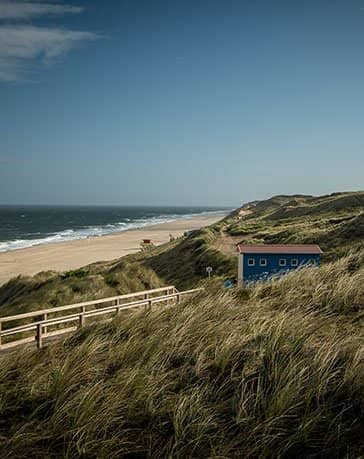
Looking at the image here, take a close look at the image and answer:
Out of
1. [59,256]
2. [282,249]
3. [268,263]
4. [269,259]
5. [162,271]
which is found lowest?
[59,256]

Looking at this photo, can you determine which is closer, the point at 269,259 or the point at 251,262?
the point at 251,262

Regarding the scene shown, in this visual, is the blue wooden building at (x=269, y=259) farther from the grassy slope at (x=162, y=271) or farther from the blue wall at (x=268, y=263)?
the grassy slope at (x=162, y=271)

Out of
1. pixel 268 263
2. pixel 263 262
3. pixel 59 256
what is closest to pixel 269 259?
pixel 268 263

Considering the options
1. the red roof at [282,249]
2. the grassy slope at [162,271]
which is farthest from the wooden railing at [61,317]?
the red roof at [282,249]

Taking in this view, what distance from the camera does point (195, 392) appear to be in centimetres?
417

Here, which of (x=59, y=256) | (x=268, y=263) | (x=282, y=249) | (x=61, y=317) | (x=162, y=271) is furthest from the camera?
(x=59, y=256)

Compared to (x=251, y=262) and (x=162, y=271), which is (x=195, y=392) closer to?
(x=251, y=262)

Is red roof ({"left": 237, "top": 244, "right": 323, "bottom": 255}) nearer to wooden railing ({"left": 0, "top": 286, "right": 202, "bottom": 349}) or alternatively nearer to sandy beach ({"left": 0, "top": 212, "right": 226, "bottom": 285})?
wooden railing ({"left": 0, "top": 286, "right": 202, "bottom": 349})

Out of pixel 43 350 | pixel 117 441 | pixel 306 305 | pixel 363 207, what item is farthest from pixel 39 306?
pixel 363 207

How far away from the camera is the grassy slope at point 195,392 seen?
3721mm

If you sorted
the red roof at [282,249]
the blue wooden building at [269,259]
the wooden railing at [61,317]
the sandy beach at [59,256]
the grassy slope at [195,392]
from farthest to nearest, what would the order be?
the sandy beach at [59,256], the red roof at [282,249], the blue wooden building at [269,259], the wooden railing at [61,317], the grassy slope at [195,392]

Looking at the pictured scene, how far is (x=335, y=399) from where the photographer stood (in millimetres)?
4086

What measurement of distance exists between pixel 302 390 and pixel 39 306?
532 inches

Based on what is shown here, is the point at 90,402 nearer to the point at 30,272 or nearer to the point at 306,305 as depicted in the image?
the point at 306,305
